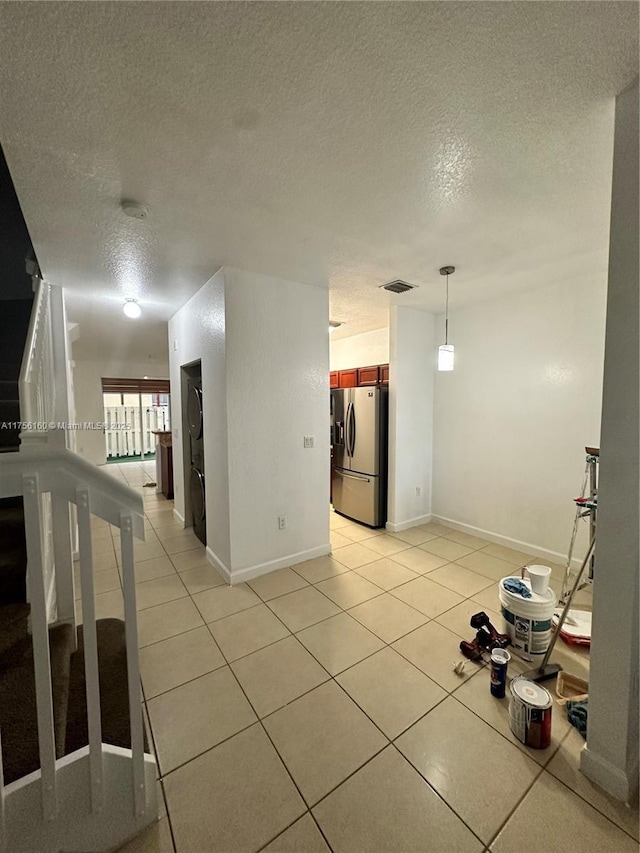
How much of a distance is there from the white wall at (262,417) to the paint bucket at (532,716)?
204 centimetres

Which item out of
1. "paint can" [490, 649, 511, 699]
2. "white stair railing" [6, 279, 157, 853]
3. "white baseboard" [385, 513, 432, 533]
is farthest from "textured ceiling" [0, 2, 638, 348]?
"white baseboard" [385, 513, 432, 533]

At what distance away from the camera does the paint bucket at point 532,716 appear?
4.98 feet

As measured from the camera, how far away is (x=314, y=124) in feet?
4.45

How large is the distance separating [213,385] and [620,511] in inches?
112

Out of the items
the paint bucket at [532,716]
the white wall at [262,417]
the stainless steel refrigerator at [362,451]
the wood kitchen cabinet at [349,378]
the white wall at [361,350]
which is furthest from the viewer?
the wood kitchen cabinet at [349,378]

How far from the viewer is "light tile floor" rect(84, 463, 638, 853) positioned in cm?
124

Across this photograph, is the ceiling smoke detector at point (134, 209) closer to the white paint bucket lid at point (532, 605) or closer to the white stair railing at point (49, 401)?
the white stair railing at point (49, 401)

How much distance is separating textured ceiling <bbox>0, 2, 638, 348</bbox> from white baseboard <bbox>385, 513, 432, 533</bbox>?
9.65 feet

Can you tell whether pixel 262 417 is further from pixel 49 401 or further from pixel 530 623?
pixel 530 623

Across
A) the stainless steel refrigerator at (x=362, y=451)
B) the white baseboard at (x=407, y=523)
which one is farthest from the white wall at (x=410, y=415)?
the stainless steel refrigerator at (x=362, y=451)

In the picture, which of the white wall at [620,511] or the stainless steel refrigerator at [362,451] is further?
the stainless steel refrigerator at [362,451]

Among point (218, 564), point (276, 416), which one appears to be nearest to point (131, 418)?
point (218, 564)

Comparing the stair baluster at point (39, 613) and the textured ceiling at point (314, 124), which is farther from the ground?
the textured ceiling at point (314, 124)

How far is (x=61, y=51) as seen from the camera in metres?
1.07
